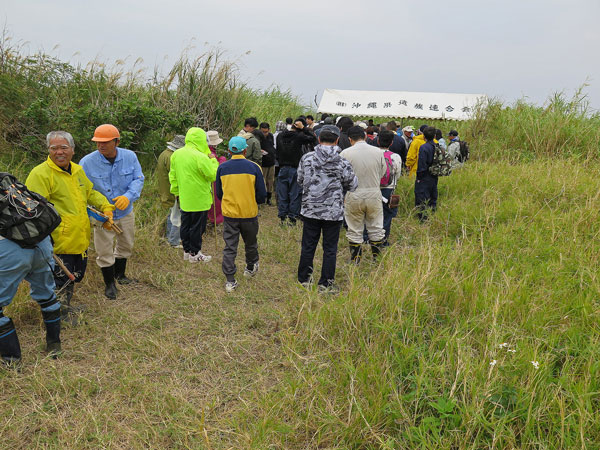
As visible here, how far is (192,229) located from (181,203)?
1.17ft

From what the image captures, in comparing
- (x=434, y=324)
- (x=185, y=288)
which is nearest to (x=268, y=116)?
(x=185, y=288)

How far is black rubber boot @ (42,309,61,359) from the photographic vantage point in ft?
9.55

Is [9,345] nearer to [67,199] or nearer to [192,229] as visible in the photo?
[67,199]

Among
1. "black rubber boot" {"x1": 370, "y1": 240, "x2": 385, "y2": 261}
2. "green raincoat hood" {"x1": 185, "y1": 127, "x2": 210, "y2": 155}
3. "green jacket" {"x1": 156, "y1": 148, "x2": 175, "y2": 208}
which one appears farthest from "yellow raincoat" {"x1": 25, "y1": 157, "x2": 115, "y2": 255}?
"black rubber boot" {"x1": 370, "y1": 240, "x2": 385, "y2": 261}

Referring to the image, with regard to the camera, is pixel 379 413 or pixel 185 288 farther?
pixel 185 288

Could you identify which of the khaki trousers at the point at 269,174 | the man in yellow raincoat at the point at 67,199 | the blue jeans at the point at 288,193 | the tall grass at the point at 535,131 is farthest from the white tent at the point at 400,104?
the man in yellow raincoat at the point at 67,199

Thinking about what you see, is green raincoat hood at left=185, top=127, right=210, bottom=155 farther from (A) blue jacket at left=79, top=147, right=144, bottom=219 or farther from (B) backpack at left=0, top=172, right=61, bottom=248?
(B) backpack at left=0, top=172, right=61, bottom=248

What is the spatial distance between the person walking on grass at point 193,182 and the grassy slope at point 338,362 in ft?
2.37

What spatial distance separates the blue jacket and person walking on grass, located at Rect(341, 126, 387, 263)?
233cm

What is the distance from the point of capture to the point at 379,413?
7.11 feet

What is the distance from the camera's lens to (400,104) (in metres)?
13.5

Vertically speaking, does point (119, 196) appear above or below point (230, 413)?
above

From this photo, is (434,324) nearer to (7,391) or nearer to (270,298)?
(270,298)

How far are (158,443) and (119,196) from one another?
2.41 metres
